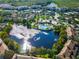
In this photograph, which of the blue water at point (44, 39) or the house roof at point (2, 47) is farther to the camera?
the blue water at point (44, 39)

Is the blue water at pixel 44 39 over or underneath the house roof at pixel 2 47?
underneath

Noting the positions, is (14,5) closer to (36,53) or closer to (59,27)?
(59,27)

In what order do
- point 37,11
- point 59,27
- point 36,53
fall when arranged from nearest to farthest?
point 36,53
point 59,27
point 37,11

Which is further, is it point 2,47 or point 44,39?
point 44,39

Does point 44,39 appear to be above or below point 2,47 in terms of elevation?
Answer: below

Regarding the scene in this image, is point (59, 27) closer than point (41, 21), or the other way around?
point (59, 27)

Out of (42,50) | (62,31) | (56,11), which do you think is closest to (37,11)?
(56,11)

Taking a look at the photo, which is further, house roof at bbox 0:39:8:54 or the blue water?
the blue water

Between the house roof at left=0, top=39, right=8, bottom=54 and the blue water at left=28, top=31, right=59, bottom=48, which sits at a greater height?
the house roof at left=0, top=39, right=8, bottom=54
